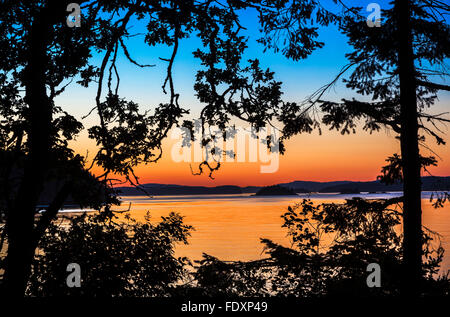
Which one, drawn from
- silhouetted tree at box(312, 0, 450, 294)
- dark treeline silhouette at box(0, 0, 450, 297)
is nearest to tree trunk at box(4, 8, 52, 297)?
dark treeline silhouette at box(0, 0, 450, 297)

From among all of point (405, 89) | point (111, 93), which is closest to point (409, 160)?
point (405, 89)

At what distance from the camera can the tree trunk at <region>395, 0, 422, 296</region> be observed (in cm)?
763

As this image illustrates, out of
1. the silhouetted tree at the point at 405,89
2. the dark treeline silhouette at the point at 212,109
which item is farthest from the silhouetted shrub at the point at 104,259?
the silhouetted tree at the point at 405,89

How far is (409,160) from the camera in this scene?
25.6 ft

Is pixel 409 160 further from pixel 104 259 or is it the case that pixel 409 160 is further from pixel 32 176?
pixel 104 259

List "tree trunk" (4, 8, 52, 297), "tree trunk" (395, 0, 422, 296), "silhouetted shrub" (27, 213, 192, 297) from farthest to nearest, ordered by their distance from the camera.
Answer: "silhouetted shrub" (27, 213, 192, 297)
"tree trunk" (395, 0, 422, 296)
"tree trunk" (4, 8, 52, 297)

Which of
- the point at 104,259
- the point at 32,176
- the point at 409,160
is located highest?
the point at 409,160

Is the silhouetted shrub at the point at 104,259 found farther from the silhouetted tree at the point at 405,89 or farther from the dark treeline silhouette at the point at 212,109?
the silhouetted tree at the point at 405,89

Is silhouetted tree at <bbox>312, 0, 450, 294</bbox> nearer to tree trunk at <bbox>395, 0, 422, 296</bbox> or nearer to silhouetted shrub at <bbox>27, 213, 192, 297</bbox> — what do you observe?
tree trunk at <bbox>395, 0, 422, 296</bbox>

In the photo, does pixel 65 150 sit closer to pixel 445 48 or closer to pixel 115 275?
pixel 115 275

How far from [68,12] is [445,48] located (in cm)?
864

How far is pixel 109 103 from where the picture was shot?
7.79 metres

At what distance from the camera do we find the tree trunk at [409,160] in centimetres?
763
